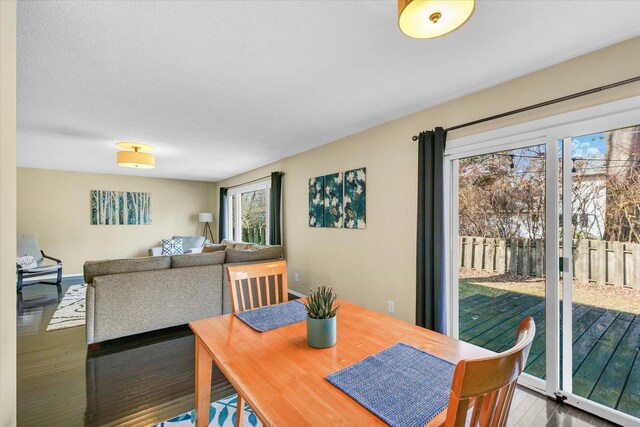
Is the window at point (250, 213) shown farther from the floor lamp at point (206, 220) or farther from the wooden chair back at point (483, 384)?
the wooden chair back at point (483, 384)

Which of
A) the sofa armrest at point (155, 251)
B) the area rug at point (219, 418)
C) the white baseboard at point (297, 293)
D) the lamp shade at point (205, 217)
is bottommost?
the area rug at point (219, 418)

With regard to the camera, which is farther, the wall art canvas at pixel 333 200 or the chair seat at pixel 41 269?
the chair seat at pixel 41 269

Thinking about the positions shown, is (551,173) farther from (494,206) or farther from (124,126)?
(124,126)

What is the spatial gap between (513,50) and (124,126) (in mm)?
3818

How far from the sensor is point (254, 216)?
20.9ft

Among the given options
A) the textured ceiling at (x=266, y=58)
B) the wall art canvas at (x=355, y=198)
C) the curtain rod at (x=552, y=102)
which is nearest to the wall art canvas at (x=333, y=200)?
the wall art canvas at (x=355, y=198)

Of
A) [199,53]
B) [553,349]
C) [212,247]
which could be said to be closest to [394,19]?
[199,53]

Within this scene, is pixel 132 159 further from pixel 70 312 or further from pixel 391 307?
pixel 391 307

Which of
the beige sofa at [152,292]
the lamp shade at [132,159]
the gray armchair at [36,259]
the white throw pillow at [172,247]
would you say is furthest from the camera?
the white throw pillow at [172,247]

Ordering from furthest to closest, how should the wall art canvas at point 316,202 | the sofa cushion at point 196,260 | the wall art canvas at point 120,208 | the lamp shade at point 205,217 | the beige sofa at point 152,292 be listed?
the lamp shade at point 205,217, the wall art canvas at point 120,208, the wall art canvas at point 316,202, the sofa cushion at point 196,260, the beige sofa at point 152,292

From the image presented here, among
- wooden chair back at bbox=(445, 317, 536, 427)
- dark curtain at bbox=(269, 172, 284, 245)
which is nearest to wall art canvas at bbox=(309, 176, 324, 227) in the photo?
dark curtain at bbox=(269, 172, 284, 245)

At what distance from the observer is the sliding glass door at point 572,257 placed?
1.84m

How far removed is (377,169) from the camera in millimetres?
3334

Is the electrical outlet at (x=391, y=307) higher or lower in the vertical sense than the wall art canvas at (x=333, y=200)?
lower
